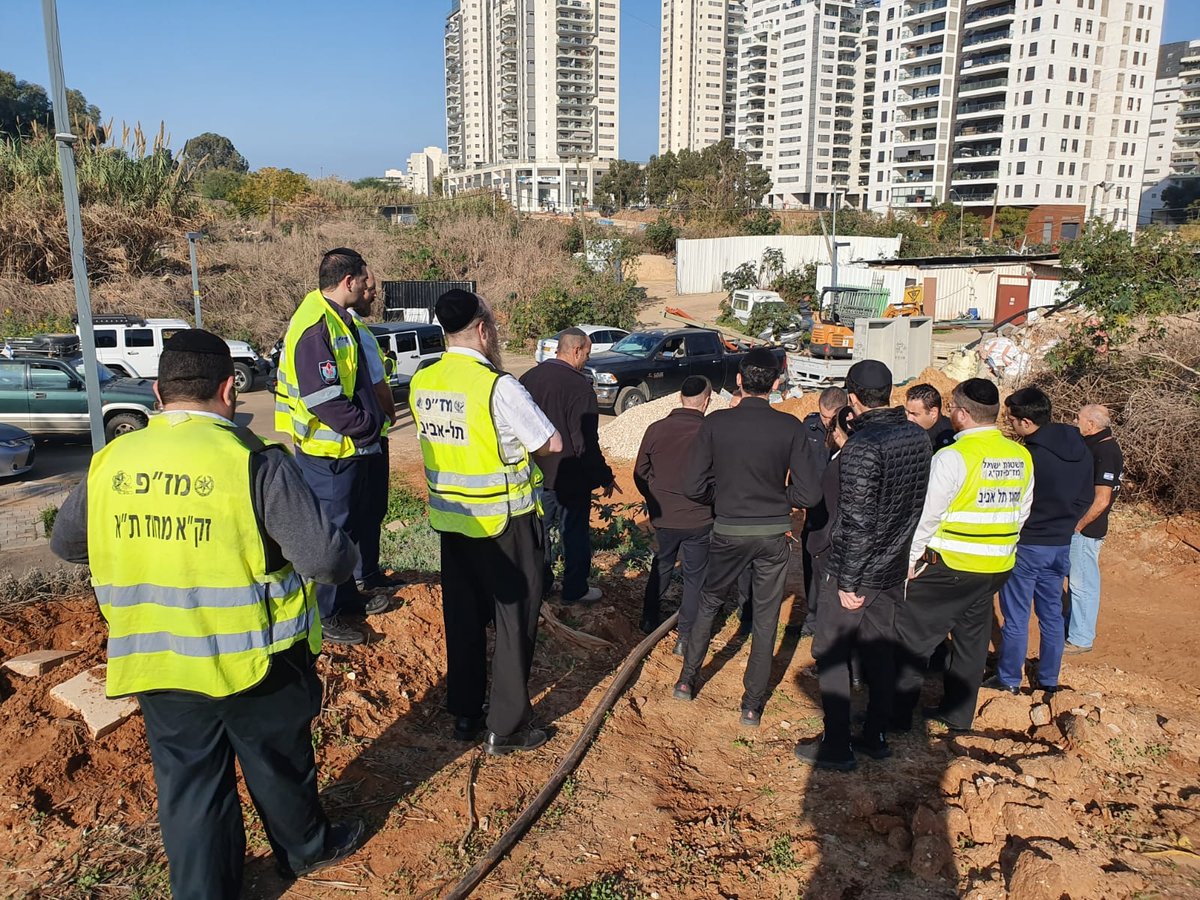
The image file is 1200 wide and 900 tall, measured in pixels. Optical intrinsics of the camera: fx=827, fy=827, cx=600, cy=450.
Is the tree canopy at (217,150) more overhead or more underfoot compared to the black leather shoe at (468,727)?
more overhead

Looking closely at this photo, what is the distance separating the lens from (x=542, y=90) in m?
112

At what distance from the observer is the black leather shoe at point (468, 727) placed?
413 centimetres

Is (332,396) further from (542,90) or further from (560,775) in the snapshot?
(542,90)

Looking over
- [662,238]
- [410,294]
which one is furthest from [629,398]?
[662,238]

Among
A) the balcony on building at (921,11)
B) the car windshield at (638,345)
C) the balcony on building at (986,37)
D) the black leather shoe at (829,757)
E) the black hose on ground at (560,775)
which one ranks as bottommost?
the black leather shoe at (829,757)

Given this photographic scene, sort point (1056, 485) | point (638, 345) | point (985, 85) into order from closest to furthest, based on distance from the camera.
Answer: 1. point (1056, 485)
2. point (638, 345)
3. point (985, 85)

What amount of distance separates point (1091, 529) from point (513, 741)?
4365 millimetres

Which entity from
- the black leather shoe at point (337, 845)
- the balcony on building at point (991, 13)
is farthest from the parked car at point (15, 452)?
the balcony on building at point (991, 13)

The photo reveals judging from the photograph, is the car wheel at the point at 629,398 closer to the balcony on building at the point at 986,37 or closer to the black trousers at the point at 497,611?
the black trousers at the point at 497,611

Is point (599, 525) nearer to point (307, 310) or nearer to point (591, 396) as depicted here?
point (591, 396)

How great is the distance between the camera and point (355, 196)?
4344cm

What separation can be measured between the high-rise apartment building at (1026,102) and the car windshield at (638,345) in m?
62.3

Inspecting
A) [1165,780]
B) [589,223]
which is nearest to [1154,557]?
[1165,780]

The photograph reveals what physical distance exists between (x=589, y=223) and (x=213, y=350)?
44.1 metres
